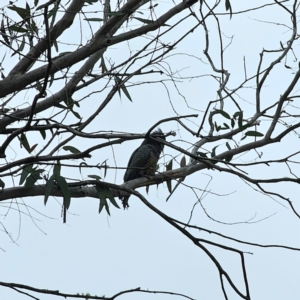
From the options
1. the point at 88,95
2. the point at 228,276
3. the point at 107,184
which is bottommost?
the point at 228,276

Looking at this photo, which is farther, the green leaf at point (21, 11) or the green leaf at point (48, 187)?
the green leaf at point (21, 11)

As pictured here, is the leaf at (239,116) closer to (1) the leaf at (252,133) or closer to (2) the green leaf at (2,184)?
(1) the leaf at (252,133)

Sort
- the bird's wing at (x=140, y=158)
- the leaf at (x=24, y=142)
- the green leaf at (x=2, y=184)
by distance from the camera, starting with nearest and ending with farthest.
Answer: the green leaf at (x=2, y=184) → the leaf at (x=24, y=142) → the bird's wing at (x=140, y=158)

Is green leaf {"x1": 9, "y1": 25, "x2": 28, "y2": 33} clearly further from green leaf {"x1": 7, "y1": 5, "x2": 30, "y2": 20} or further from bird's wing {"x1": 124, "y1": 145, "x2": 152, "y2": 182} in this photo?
bird's wing {"x1": 124, "y1": 145, "x2": 152, "y2": 182}

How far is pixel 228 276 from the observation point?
1855 millimetres

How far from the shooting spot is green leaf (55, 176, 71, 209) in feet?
8.14

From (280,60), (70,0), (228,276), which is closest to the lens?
(228,276)

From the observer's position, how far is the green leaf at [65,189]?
2482 mm

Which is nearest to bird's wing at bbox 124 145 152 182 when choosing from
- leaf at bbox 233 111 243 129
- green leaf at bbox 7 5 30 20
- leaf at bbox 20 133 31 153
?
leaf at bbox 20 133 31 153

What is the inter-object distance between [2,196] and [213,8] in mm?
1275

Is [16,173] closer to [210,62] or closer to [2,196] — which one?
[2,196]

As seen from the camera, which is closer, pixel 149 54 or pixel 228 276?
pixel 228 276

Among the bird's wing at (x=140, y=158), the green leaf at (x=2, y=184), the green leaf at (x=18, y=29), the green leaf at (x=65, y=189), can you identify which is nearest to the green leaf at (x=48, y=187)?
the green leaf at (x=65, y=189)

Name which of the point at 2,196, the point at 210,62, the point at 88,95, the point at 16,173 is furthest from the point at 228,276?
the point at 210,62
